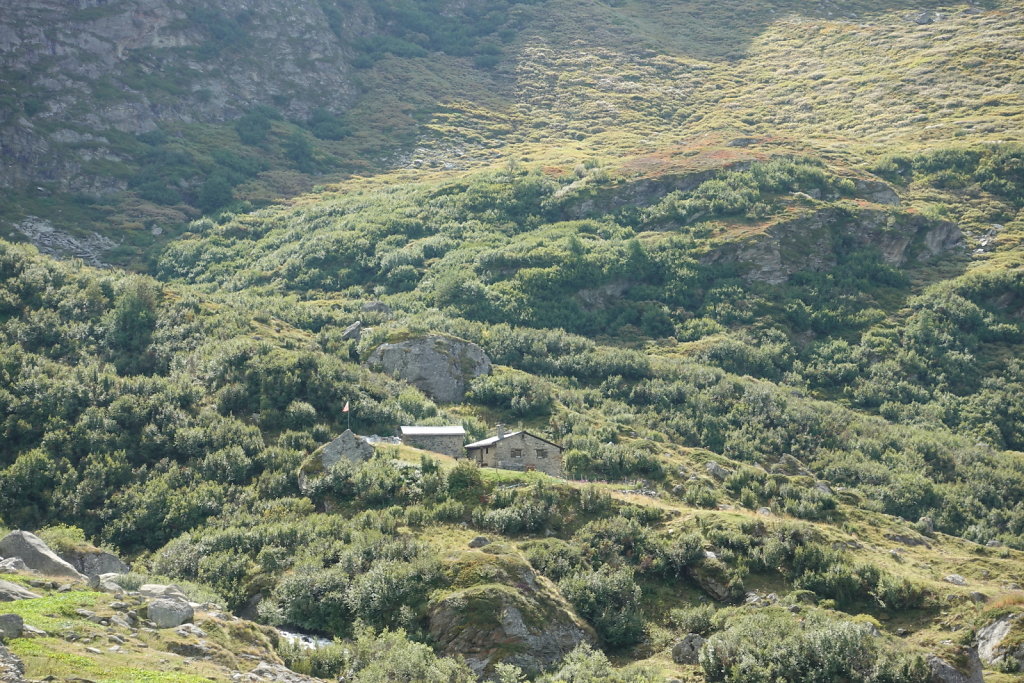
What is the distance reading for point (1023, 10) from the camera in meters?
176

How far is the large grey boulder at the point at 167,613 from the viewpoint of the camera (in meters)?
29.8

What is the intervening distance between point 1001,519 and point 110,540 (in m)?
56.0

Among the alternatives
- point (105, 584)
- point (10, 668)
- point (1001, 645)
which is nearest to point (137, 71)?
point (105, 584)

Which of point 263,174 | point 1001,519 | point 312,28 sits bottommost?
point 1001,519

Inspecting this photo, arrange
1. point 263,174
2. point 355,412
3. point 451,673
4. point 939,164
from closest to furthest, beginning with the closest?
point 451,673
point 355,412
point 939,164
point 263,174

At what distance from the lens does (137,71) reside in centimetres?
15075

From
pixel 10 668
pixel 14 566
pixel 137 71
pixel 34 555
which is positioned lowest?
pixel 34 555

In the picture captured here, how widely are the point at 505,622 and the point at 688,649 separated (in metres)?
6.88

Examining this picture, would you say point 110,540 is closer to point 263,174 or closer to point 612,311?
point 612,311

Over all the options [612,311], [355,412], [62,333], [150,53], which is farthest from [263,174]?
[355,412]

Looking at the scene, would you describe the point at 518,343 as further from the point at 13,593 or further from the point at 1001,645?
the point at 13,593


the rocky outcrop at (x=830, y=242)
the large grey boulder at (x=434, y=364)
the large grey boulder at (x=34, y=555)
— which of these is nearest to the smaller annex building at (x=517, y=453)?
the large grey boulder at (x=434, y=364)

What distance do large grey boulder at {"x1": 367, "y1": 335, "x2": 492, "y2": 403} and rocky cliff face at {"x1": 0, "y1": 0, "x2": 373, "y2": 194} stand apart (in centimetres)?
7084

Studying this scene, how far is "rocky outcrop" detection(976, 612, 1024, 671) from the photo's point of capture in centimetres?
3591
